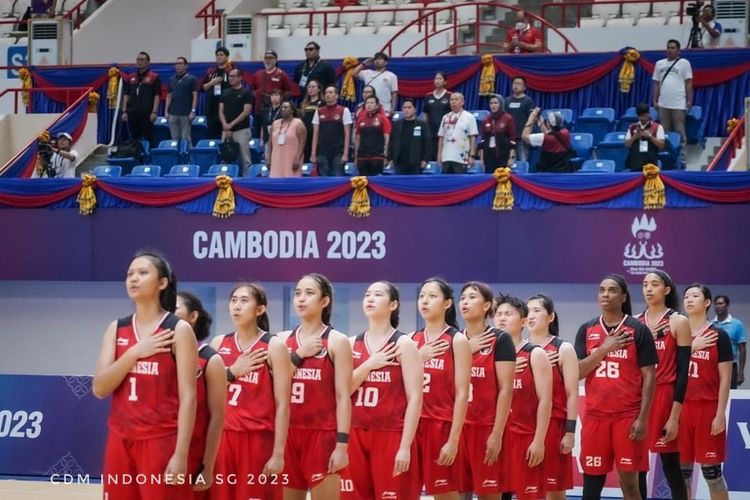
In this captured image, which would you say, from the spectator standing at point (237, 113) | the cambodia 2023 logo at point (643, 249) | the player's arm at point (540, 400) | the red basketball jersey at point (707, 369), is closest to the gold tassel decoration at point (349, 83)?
the spectator standing at point (237, 113)

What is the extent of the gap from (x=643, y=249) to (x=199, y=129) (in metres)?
8.00

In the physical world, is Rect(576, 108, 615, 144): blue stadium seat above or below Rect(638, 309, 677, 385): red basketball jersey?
above

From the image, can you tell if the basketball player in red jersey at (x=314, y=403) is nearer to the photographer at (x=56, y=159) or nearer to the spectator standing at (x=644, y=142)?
the spectator standing at (x=644, y=142)

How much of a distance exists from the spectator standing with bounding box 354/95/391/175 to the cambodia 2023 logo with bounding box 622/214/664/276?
3625 millimetres

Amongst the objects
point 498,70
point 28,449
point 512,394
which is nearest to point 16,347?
point 28,449

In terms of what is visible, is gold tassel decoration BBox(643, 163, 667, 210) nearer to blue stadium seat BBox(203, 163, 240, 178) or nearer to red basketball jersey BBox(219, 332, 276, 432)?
blue stadium seat BBox(203, 163, 240, 178)

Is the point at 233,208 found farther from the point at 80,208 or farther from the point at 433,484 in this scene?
the point at 433,484

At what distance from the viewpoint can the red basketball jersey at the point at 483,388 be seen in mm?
9609

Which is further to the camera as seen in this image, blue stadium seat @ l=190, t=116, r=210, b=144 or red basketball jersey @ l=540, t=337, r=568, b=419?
blue stadium seat @ l=190, t=116, r=210, b=144

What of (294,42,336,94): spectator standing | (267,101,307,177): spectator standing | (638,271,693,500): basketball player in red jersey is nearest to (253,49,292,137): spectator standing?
(294,42,336,94): spectator standing

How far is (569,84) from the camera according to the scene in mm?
20625

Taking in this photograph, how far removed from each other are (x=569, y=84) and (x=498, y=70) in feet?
3.72

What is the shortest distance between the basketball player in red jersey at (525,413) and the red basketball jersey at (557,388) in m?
0.17

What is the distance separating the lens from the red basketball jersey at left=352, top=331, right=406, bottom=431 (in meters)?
8.75
